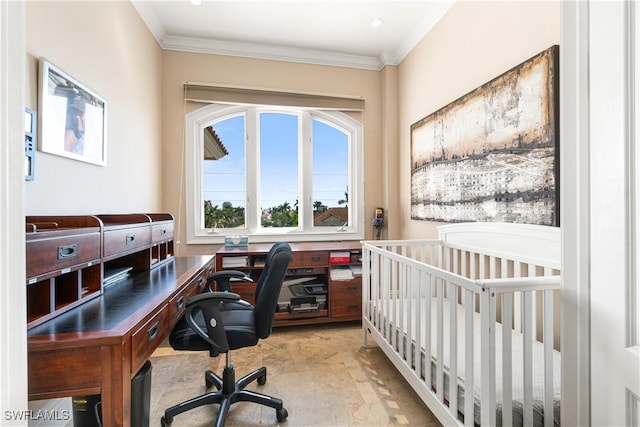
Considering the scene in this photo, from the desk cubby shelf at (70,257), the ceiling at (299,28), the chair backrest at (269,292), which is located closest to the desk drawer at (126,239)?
the desk cubby shelf at (70,257)

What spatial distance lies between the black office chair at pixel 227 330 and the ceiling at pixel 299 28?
2175 millimetres

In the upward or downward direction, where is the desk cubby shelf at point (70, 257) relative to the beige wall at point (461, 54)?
downward

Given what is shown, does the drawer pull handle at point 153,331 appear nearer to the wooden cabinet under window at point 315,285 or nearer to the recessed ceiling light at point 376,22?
the wooden cabinet under window at point 315,285

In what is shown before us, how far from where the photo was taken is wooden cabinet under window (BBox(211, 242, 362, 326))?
2672mm

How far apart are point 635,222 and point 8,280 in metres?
1.33

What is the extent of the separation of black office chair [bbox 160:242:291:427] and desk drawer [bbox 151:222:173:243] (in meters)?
0.60

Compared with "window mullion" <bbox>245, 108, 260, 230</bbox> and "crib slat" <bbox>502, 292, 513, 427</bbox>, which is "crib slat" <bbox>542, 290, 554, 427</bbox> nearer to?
"crib slat" <bbox>502, 292, 513, 427</bbox>

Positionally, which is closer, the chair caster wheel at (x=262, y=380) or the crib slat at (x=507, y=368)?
the crib slat at (x=507, y=368)

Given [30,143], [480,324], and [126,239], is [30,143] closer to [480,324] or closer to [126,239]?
[126,239]

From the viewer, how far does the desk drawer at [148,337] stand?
0.98m

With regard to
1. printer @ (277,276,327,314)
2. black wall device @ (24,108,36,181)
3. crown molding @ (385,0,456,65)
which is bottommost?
printer @ (277,276,327,314)

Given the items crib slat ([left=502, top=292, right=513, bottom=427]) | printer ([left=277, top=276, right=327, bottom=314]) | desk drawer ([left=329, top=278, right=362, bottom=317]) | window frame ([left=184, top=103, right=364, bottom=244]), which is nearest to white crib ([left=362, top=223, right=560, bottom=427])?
crib slat ([left=502, top=292, right=513, bottom=427])

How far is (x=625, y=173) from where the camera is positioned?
0.62m

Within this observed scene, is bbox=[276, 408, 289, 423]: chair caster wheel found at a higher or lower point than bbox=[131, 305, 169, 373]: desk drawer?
lower
